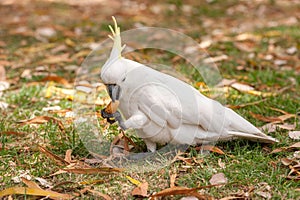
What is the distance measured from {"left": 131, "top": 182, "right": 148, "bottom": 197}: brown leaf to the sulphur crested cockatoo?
0.26 m

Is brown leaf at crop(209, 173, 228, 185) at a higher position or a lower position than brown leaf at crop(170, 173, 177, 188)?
higher

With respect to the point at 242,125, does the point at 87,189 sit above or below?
below

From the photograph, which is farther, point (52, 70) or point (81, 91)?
point (52, 70)

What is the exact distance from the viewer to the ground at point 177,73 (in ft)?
7.18

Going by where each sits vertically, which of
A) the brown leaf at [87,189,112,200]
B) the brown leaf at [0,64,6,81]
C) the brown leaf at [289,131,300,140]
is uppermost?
the brown leaf at [289,131,300,140]

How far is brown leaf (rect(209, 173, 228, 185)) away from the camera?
7.04 feet

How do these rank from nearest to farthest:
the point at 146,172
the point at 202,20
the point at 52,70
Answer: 1. the point at 146,172
2. the point at 52,70
3. the point at 202,20

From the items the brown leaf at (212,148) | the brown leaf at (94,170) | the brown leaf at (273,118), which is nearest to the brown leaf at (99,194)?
the brown leaf at (94,170)

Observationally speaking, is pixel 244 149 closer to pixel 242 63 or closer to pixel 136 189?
pixel 136 189

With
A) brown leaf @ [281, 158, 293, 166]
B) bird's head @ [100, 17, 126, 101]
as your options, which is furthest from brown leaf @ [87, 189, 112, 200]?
brown leaf @ [281, 158, 293, 166]

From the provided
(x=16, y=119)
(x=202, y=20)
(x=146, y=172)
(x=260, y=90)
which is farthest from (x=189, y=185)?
(x=202, y=20)

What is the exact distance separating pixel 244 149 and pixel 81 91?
4.55 ft

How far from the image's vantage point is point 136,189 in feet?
6.83

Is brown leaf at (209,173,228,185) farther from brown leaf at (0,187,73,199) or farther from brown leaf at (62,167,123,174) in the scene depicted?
brown leaf at (0,187,73,199)
